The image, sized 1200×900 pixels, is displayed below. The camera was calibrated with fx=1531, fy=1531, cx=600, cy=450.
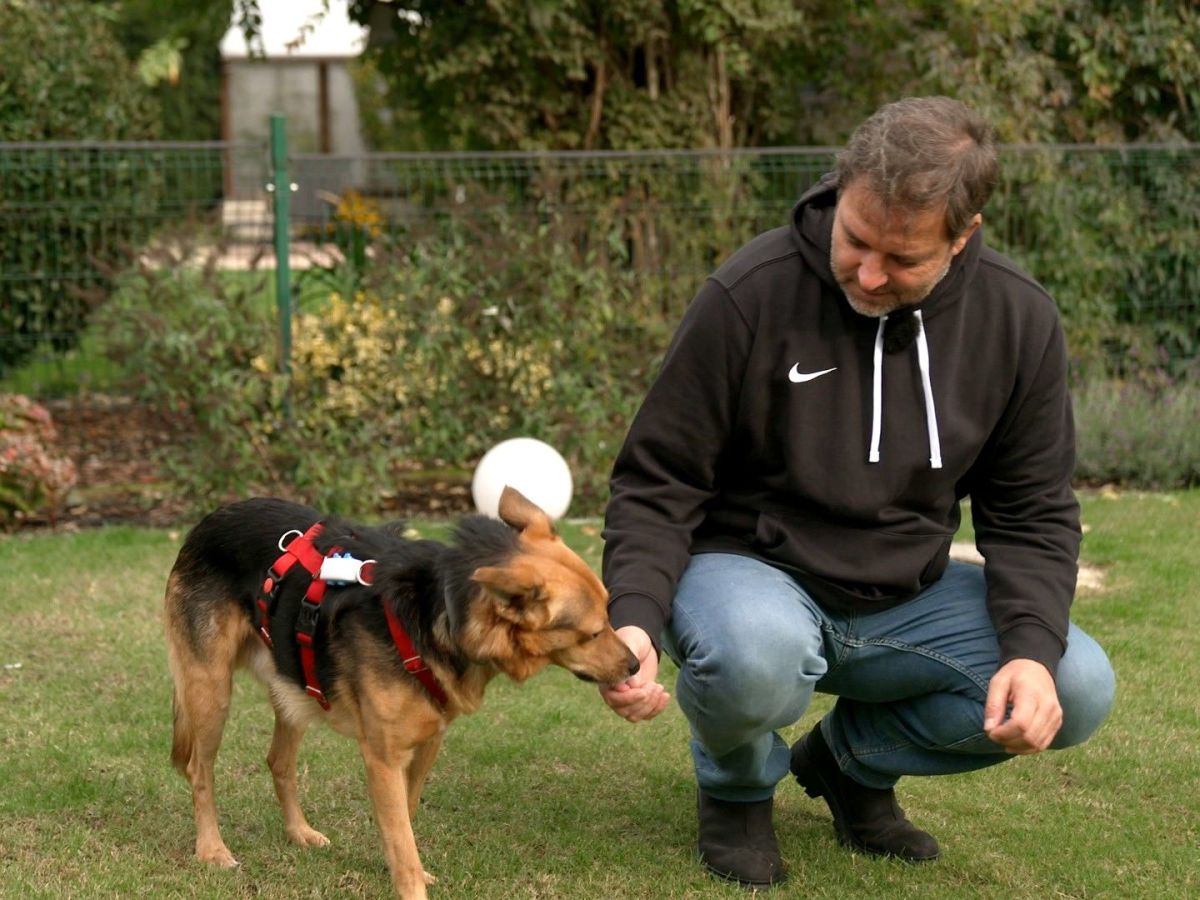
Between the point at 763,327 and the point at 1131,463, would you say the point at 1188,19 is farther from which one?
the point at 763,327

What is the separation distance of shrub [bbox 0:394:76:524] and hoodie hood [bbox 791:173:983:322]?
210 inches

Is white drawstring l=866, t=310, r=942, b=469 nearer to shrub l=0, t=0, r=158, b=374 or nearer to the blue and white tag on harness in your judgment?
the blue and white tag on harness

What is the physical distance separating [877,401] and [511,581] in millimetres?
999

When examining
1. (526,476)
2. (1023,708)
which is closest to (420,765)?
(1023,708)

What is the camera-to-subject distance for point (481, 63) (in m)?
10.2

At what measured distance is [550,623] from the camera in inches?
134

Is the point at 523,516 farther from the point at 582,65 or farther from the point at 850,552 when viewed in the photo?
the point at 582,65

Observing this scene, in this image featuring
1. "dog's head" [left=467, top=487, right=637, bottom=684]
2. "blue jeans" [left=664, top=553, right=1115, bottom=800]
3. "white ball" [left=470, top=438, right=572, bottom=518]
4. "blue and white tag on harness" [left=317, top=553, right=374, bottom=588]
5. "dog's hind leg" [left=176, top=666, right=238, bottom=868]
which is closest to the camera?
"dog's head" [left=467, top=487, right=637, bottom=684]

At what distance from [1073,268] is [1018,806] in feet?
20.6

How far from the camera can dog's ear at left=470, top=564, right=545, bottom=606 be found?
128 inches

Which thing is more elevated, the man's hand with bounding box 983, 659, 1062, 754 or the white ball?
the man's hand with bounding box 983, 659, 1062, 754

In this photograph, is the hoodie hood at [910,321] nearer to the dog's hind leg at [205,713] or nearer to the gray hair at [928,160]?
the gray hair at [928,160]

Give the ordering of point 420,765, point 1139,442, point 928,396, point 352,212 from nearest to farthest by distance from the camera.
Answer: point 928,396 < point 420,765 < point 352,212 < point 1139,442

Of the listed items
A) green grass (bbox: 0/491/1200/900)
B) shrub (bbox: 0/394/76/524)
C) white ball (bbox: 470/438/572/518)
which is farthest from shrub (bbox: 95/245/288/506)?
green grass (bbox: 0/491/1200/900)
